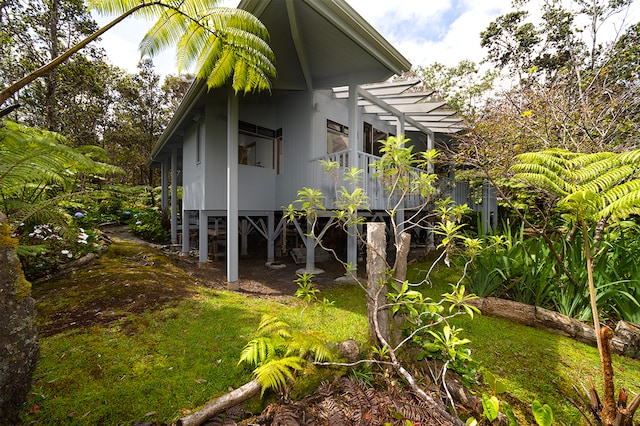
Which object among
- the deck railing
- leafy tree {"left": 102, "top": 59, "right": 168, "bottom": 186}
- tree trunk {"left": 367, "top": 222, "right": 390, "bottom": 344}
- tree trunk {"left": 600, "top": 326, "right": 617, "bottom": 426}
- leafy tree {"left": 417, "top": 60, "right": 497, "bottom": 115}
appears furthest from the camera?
leafy tree {"left": 102, "top": 59, "right": 168, "bottom": 186}

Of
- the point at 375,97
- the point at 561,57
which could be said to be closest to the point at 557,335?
the point at 375,97

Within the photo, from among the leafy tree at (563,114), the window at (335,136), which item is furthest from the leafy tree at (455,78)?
the window at (335,136)

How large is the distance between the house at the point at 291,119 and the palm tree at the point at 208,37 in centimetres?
46

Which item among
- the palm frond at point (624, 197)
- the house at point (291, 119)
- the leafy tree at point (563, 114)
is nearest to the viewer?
the palm frond at point (624, 197)

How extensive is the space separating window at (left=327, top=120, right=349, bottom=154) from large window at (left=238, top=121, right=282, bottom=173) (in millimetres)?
1400

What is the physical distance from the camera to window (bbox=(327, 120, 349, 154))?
288 inches

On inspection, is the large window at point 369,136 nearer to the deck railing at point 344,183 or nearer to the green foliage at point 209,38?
the deck railing at point 344,183

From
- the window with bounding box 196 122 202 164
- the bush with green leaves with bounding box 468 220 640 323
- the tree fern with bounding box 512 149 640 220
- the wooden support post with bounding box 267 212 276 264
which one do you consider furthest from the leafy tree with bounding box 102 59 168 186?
the tree fern with bounding box 512 149 640 220

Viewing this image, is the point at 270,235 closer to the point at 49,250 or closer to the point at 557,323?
the point at 49,250

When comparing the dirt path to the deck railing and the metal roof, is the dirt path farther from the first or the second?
the metal roof

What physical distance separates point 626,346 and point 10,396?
541 cm

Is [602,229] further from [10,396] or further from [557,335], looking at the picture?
[10,396]

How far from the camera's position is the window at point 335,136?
732 centimetres

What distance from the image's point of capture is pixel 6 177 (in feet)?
9.69
